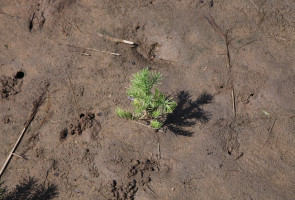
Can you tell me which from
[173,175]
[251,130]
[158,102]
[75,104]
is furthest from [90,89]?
[251,130]

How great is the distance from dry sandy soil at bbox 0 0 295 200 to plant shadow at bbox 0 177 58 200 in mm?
11

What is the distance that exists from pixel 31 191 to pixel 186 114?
205cm

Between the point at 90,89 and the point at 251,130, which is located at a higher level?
the point at 90,89

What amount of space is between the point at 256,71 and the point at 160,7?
1675mm

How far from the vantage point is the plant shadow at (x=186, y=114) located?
331 cm

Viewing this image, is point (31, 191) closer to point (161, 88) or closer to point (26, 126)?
point (26, 126)

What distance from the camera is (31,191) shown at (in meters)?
3.01

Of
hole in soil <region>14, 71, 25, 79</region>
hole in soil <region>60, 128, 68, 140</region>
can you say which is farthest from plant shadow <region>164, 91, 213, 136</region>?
hole in soil <region>14, 71, 25, 79</region>

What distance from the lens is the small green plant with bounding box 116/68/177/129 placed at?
9.23 feet

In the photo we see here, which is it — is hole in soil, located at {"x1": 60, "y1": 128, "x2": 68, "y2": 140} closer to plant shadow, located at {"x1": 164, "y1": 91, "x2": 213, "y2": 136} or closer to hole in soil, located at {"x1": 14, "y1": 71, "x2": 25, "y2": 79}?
hole in soil, located at {"x1": 14, "y1": 71, "x2": 25, "y2": 79}

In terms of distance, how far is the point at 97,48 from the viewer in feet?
12.1

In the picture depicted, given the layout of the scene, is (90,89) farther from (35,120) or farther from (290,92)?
(290,92)

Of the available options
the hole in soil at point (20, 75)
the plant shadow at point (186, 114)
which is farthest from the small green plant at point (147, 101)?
the hole in soil at point (20, 75)

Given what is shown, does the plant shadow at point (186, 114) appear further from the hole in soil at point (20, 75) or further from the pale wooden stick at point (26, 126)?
the hole in soil at point (20, 75)
